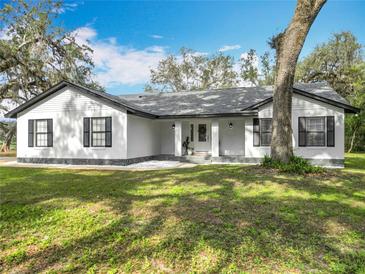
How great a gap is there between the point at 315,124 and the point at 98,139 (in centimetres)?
1144

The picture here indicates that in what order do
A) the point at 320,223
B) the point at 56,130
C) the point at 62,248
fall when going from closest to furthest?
the point at 62,248, the point at 320,223, the point at 56,130

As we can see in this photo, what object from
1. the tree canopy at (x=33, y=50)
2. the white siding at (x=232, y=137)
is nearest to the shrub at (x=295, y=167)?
the white siding at (x=232, y=137)

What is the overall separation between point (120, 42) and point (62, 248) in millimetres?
27720

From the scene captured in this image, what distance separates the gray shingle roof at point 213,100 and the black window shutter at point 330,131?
162cm

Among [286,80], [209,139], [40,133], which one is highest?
[286,80]

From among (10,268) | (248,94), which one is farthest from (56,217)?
(248,94)

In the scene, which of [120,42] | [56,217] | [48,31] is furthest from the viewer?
[120,42]

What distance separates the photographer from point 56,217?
15.0 feet

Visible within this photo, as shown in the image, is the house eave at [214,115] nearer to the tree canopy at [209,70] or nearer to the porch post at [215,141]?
the porch post at [215,141]

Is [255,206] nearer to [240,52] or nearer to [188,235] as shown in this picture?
[188,235]

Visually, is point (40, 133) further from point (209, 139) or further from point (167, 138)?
point (209, 139)

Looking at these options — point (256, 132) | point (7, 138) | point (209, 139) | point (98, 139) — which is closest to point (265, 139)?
point (256, 132)

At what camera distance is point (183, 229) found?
3.98 m

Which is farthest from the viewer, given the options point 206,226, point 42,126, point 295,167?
point 42,126
